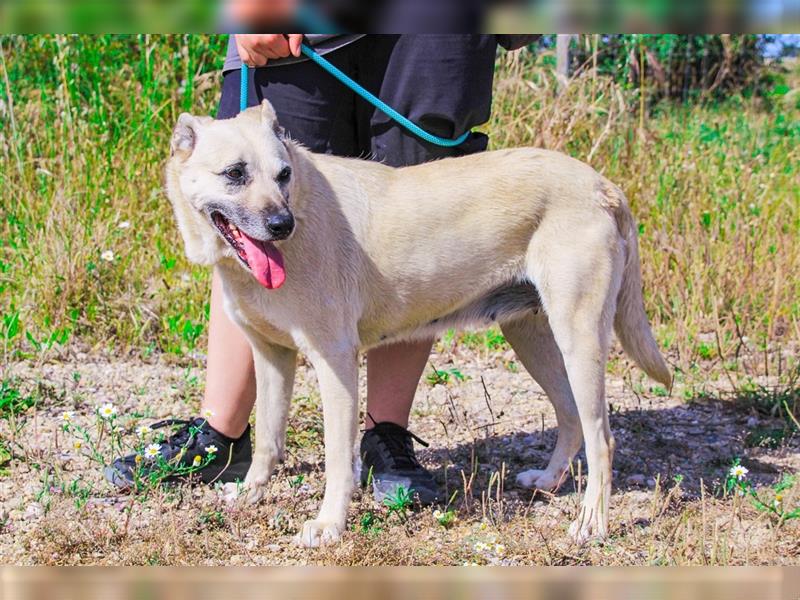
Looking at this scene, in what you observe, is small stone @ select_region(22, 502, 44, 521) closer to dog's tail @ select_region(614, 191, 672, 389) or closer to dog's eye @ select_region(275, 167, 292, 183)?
dog's eye @ select_region(275, 167, 292, 183)

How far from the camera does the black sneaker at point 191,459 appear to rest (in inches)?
123

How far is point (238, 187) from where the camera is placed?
2725mm

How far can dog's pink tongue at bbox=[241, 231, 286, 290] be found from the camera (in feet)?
8.96

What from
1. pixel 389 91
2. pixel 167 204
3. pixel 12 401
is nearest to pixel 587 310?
pixel 389 91

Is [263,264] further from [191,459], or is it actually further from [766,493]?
[766,493]

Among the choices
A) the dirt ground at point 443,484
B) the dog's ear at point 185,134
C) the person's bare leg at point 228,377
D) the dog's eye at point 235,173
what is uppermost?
the dog's ear at point 185,134

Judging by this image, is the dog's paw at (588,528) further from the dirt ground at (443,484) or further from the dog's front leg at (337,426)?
the dog's front leg at (337,426)

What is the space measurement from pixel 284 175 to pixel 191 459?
3.58 feet

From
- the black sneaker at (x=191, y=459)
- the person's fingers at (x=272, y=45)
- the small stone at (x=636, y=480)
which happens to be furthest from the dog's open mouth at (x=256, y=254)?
the small stone at (x=636, y=480)

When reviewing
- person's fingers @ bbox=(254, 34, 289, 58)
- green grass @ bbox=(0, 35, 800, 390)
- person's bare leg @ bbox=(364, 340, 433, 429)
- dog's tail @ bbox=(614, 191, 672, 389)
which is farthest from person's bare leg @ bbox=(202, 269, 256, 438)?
dog's tail @ bbox=(614, 191, 672, 389)

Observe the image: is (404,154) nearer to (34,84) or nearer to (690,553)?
(690,553)

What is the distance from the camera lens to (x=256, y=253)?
2.74 meters

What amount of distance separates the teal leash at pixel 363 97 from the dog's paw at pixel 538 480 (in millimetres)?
1185

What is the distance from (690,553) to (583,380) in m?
0.60
